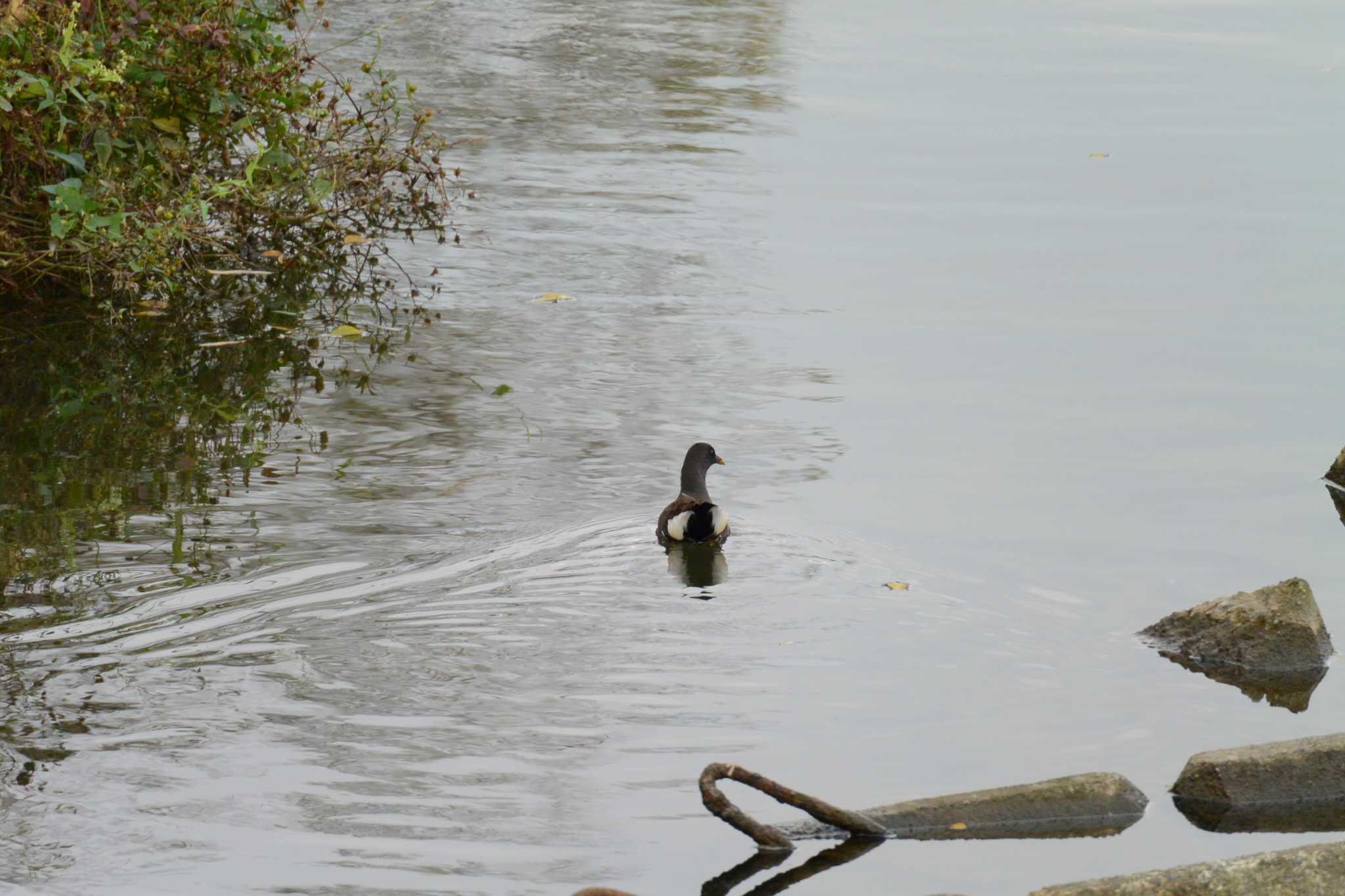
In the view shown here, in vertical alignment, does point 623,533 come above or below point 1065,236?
below

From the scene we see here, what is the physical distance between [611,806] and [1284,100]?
17.0 m

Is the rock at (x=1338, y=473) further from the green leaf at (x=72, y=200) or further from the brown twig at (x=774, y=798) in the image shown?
the green leaf at (x=72, y=200)

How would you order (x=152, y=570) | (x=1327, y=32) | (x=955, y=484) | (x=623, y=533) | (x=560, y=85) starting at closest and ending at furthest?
1. (x=152, y=570)
2. (x=623, y=533)
3. (x=955, y=484)
4. (x=560, y=85)
5. (x=1327, y=32)

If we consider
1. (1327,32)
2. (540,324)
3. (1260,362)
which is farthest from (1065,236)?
(1327,32)

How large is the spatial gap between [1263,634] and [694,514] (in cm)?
284

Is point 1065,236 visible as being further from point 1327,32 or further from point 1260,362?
point 1327,32

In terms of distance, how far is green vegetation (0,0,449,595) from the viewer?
1064 centimetres

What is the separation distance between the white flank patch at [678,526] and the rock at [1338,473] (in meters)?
4.25

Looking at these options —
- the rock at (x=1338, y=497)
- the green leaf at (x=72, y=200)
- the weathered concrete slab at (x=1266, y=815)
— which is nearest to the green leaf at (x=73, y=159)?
the green leaf at (x=72, y=200)

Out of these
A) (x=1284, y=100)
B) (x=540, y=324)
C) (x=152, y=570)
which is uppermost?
(x=1284, y=100)

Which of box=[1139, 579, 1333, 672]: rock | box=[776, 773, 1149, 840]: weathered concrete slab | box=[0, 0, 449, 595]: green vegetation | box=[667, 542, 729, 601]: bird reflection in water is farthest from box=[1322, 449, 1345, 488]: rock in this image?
box=[0, 0, 449, 595]: green vegetation

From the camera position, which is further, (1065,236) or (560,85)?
(560,85)

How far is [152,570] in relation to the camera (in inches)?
338

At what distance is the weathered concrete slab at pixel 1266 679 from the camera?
322 inches
